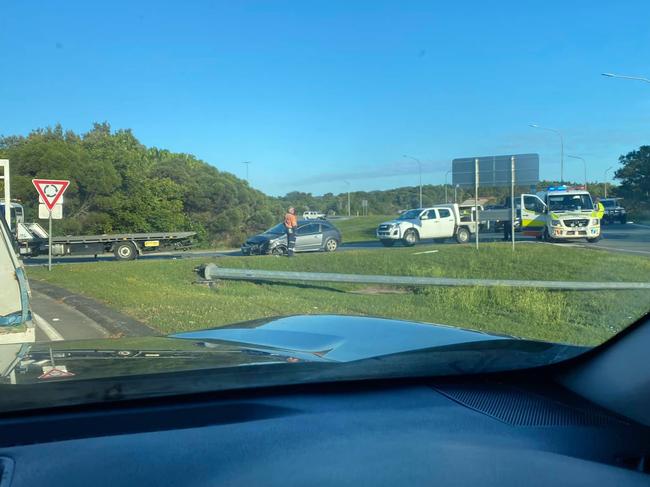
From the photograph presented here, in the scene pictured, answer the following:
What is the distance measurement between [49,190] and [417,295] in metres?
12.2

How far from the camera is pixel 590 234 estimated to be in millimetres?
26312

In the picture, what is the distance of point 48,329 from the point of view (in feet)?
31.4

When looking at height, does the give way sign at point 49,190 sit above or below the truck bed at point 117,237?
above

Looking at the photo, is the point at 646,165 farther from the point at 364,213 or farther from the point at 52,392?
the point at 364,213

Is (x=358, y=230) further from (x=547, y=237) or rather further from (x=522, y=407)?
(x=522, y=407)

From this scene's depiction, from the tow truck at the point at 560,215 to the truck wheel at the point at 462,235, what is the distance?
275 cm

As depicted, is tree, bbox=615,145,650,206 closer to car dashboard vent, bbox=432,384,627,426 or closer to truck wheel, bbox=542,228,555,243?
truck wheel, bbox=542,228,555,243

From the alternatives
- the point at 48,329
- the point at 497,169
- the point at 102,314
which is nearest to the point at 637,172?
the point at 497,169

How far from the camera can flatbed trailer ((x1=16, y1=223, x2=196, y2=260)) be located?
1062 inches

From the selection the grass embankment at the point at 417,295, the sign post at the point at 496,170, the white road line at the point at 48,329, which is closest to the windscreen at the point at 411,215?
the sign post at the point at 496,170

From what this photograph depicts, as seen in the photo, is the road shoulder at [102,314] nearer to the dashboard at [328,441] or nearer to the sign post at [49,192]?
the sign post at [49,192]

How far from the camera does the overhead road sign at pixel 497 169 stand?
2153 centimetres

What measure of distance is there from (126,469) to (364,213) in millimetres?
50138

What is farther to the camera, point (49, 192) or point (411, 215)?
point (411, 215)
